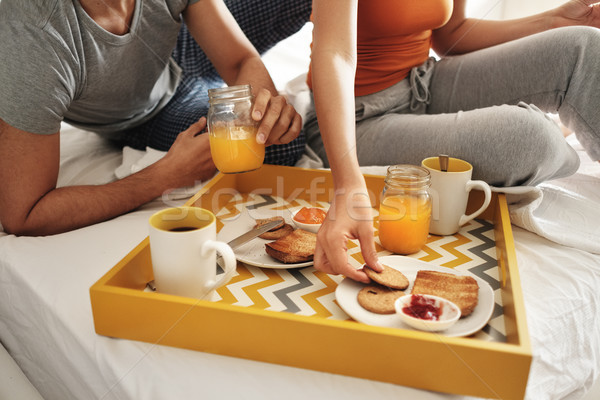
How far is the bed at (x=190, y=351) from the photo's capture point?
1.79ft

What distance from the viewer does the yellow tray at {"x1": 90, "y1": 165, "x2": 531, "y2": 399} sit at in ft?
1.63

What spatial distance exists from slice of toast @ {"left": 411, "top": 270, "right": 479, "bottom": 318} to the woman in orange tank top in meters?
0.08

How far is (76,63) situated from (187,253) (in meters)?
0.57

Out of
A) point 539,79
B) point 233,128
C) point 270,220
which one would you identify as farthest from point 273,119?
point 539,79

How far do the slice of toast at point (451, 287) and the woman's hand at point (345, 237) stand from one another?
0.21 ft

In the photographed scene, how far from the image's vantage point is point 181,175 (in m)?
1.01

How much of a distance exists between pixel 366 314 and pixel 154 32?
2.87 feet

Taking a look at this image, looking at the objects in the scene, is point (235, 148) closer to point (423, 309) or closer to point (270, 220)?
point (270, 220)

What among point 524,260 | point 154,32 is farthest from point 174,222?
point 154,32

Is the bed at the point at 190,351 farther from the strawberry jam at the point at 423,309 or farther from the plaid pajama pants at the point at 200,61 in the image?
A: the plaid pajama pants at the point at 200,61

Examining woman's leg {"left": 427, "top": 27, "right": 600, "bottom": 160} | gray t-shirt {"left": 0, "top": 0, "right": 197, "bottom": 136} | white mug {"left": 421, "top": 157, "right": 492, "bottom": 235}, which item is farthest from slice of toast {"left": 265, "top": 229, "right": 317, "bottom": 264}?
woman's leg {"left": 427, "top": 27, "right": 600, "bottom": 160}

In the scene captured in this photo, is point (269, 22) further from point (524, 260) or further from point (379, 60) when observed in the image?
point (524, 260)

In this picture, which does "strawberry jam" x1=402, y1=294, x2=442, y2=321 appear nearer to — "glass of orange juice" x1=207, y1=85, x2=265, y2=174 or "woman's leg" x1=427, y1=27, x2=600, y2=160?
"glass of orange juice" x1=207, y1=85, x2=265, y2=174

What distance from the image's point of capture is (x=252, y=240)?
82cm
